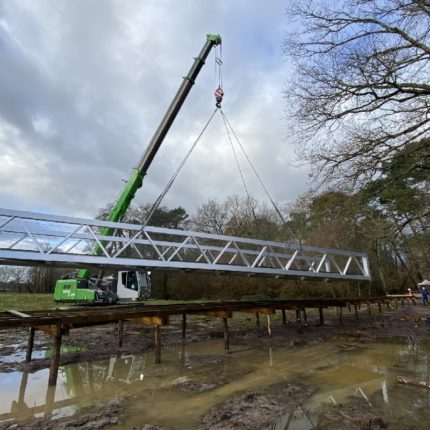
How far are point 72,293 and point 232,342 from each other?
504 inches

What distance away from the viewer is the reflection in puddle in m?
5.49

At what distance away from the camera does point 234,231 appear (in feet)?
116

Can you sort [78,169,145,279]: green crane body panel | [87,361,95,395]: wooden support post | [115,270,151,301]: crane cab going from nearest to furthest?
[87,361,95,395]: wooden support post, [78,169,145,279]: green crane body panel, [115,270,151,301]: crane cab

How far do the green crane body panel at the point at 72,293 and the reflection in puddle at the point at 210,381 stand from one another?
1135 cm

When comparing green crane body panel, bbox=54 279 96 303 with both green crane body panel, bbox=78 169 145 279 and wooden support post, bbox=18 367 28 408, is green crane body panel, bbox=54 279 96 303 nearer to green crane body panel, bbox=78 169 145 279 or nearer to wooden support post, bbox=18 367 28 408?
green crane body panel, bbox=78 169 145 279

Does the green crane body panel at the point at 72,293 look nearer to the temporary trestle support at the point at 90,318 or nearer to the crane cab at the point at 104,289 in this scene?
the crane cab at the point at 104,289

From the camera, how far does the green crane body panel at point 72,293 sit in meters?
20.1

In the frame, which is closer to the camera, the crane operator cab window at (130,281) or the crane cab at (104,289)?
the crane cab at (104,289)

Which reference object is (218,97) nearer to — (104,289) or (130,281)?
(104,289)

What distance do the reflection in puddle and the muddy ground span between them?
19 centimetres

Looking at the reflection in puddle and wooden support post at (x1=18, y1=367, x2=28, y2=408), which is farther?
wooden support post at (x1=18, y1=367, x2=28, y2=408)

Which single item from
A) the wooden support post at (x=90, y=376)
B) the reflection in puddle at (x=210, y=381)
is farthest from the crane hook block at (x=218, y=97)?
the wooden support post at (x=90, y=376)

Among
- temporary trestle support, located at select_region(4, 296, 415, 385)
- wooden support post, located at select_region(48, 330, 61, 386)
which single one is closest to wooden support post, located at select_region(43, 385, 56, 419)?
wooden support post, located at select_region(48, 330, 61, 386)

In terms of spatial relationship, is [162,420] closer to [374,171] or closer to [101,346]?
[101,346]
